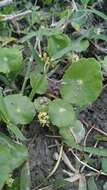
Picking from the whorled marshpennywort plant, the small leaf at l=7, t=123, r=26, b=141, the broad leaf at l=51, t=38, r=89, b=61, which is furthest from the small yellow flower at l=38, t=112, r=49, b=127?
the broad leaf at l=51, t=38, r=89, b=61

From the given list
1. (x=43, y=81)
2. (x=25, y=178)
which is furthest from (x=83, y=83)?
(x=25, y=178)

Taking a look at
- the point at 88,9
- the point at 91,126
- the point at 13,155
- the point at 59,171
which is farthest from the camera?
the point at 88,9

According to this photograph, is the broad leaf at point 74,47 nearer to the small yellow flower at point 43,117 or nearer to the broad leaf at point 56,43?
the broad leaf at point 56,43

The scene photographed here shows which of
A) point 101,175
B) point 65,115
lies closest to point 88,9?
point 65,115

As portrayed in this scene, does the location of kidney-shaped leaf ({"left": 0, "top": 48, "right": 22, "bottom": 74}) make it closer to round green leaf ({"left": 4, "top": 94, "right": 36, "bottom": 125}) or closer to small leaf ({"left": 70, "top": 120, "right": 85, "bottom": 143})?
round green leaf ({"left": 4, "top": 94, "right": 36, "bottom": 125})

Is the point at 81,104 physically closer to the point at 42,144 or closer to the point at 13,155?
the point at 42,144

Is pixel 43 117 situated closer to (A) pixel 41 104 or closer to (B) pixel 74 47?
(A) pixel 41 104
